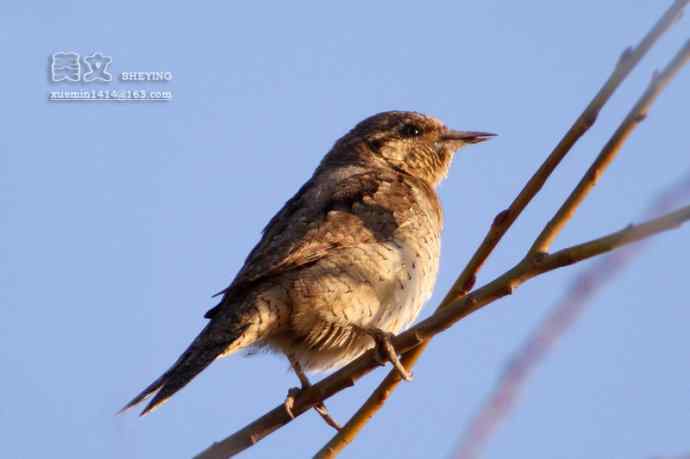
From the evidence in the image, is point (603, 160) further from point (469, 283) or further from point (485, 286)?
point (469, 283)

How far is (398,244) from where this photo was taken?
214 inches

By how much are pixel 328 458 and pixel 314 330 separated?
1.72 m

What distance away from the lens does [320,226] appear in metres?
5.42

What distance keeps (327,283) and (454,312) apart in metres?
2.10

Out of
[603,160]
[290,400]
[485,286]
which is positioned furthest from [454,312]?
[290,400]

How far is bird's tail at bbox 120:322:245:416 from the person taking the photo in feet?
14.3

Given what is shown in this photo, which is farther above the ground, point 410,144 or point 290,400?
point 410,144

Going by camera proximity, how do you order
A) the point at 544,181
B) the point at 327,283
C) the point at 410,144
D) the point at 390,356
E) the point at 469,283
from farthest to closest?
the point at 410,144, the point at 327,283, the point at 390,356, the point at 469,283, the point at 544,181

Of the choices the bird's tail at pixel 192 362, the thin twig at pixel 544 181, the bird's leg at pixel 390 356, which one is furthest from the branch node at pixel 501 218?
the bird's tail at pixel 192 362

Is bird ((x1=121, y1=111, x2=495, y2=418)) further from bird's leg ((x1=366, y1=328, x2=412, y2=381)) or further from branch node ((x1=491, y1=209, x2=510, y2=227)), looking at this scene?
branch node ((x1=491, y1=209, x2=510, y2=227))

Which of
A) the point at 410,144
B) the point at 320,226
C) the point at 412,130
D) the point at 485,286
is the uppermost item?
the point at 412,130

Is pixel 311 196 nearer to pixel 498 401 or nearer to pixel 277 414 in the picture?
pixel 277 414

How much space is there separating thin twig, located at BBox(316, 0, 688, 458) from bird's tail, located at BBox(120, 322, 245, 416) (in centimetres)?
122

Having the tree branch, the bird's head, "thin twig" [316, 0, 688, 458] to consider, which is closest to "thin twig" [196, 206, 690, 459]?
the tree branch
